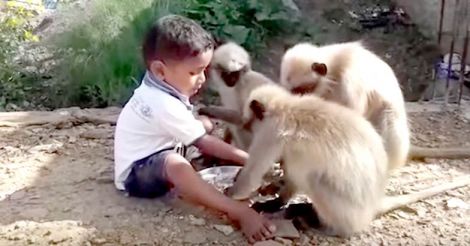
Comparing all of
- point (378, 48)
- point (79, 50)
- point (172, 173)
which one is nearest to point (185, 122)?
point (172, 173)

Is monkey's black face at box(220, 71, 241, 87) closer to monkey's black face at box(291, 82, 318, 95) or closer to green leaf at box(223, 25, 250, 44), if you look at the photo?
monkey's black face at box(291, 82, 318, 95)

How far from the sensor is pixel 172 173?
150 inches

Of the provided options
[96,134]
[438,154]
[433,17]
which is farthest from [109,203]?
[433,17]

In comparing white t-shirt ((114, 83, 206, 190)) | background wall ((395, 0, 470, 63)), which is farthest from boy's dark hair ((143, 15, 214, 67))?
background wall ((395, 0, 470, 63))

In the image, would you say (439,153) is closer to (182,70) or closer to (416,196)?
(416,196)

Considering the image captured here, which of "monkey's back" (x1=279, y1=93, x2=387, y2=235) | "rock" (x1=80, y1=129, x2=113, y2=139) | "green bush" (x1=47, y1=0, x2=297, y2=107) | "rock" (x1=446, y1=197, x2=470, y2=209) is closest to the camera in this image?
"monkey's back" (x1=279, y1=93, x2=387, y2=235)

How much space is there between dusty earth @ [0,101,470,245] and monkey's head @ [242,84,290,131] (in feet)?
1.64

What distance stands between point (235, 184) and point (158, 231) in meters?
0.41

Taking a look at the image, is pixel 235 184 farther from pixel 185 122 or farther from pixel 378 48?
pixel 378 48

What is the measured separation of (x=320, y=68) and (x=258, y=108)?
2.14 ft

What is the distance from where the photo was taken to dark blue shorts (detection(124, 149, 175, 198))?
12.9 feet

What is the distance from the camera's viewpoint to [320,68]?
423cm

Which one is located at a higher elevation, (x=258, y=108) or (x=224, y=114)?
(x=258, y=108)

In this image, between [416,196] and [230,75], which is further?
[230,75]
